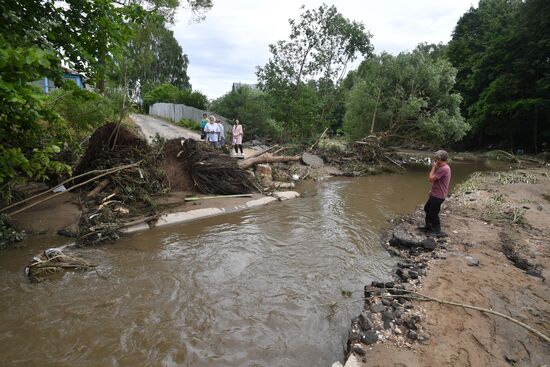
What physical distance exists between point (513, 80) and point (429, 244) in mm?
24199

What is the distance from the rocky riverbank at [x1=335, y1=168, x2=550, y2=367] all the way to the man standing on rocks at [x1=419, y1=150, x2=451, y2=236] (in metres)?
0.36

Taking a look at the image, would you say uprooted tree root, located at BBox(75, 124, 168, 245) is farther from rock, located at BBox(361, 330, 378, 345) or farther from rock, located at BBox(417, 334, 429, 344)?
rock, located at BBox(417, 334, 429, 344)

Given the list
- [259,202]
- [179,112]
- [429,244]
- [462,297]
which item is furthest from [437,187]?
[179,112]

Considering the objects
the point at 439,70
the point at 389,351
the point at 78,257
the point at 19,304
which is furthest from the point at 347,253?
the point at 439,70

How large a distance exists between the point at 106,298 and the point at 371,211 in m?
7.60

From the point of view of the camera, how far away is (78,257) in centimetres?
570

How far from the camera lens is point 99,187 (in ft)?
27.0

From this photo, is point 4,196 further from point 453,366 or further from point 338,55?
point 338,55

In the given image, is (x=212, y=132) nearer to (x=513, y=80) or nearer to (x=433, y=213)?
(x=433, y=213)

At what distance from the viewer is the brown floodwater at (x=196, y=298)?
3.73 m

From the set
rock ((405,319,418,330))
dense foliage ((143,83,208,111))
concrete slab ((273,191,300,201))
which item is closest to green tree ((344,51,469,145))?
concrete slab ((273,191,300,201))

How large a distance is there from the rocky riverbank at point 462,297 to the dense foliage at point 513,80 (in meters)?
20.3

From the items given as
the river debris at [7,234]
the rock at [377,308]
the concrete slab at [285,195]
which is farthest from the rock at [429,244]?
the river debris at [7,234]

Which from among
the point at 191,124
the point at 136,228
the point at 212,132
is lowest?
the point at 136,228
